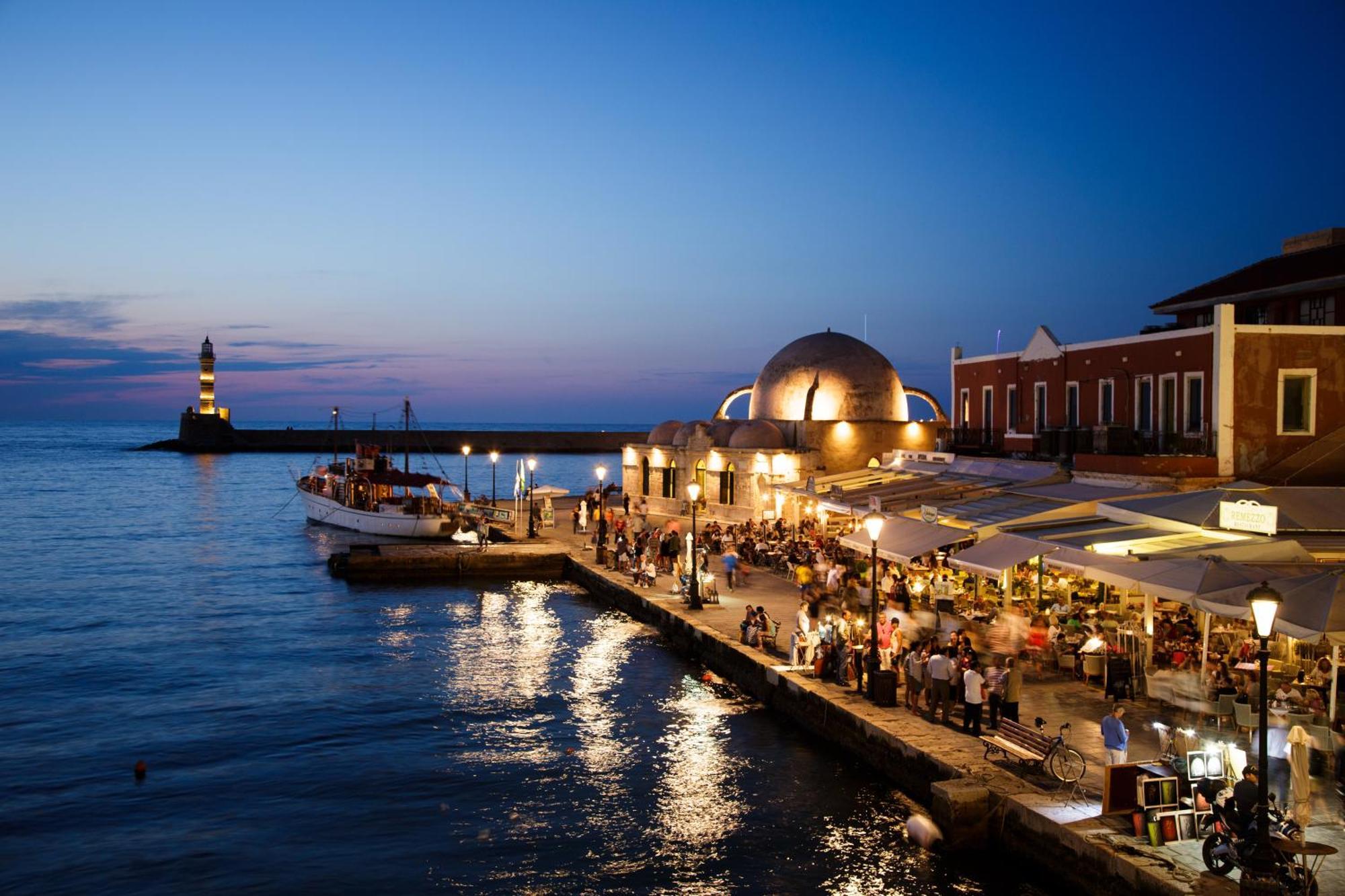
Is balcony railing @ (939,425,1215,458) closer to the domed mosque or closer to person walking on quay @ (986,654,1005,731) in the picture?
person walking on quay @ (986,654,1005,731)

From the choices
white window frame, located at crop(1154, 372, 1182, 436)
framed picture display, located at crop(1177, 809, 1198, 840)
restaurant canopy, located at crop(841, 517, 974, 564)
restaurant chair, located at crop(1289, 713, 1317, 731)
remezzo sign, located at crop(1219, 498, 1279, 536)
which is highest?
white window frame, located at crop(1154, 372, 1182, 436)

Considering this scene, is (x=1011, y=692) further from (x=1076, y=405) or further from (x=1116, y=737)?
(x=1076, y=405)

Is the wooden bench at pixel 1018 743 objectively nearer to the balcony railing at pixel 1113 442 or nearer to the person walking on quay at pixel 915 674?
the person walking on quay at pixel 915 674

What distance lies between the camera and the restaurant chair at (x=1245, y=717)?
13.5m

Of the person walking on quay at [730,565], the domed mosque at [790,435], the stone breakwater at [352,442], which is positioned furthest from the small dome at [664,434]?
the stone breakwater at [352,442]

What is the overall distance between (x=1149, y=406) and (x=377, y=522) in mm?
38805

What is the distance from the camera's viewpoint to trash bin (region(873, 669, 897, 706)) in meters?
17.2

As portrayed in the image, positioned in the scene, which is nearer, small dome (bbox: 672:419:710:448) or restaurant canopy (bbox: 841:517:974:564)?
restaurant canopy (bbox: 841:517:974:564)

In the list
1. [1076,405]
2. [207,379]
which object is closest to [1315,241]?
[1076,405]

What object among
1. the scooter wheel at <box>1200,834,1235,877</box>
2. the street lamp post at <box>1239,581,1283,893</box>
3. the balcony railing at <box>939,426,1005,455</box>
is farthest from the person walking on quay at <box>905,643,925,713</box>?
the balcony railing at <box>939,426,1005,455</box>

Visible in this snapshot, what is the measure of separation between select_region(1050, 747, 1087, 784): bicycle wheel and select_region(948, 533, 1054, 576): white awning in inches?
209

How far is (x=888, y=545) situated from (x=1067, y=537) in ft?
14.7

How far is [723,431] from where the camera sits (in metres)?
45.6

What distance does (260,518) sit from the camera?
214 ft
